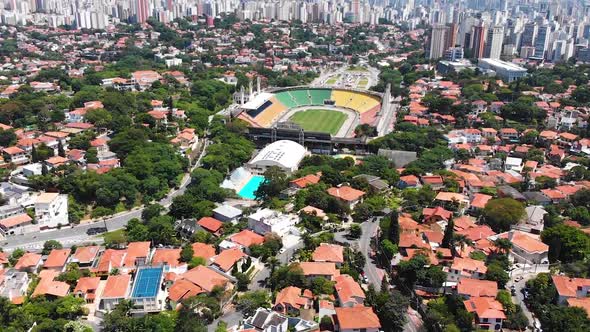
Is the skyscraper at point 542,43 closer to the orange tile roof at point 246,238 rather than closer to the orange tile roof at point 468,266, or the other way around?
the orange tile roof at point 468,266

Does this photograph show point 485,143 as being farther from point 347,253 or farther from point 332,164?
point 347,253

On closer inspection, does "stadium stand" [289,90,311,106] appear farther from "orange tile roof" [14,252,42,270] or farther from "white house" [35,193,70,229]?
"orange tile roof" [14,252,42,270]

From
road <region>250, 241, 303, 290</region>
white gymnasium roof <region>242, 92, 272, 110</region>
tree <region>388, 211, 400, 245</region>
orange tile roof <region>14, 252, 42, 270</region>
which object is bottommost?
road <region>250, 241, 303, 290</region>

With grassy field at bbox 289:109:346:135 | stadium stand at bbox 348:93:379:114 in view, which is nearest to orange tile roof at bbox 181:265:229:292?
grassy field at bbox 289:109:346:135

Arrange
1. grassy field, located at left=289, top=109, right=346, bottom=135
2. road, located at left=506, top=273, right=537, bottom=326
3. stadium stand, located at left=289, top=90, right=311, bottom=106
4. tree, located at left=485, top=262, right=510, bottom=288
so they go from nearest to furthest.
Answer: road, located at left=506, top=273, right=537, bottom=326, tree, located at left=485, top=262, right=510, bottom=288, grassy field, located at left=289, top=109, right=346, bottom=135, stadium stand, located at left=289, top=90, right=311, bottom=106

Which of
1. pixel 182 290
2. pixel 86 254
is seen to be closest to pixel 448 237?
pixel 182 290

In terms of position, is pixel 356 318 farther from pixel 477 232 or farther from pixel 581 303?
pixel 477 232

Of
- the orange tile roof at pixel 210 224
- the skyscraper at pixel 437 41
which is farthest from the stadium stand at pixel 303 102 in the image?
the skyscraper at pixel 437 41
